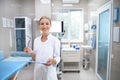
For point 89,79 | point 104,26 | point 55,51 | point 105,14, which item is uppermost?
point 105,14

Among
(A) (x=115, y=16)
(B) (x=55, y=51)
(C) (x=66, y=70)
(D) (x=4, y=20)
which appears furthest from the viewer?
(C) (x=66, y=70)

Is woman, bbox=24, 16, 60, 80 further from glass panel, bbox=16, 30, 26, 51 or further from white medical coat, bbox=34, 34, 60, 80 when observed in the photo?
glass panel, bbox=16, 30, 26, 51

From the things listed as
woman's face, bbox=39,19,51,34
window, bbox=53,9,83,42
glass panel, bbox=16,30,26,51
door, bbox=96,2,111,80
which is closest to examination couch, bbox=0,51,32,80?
woman's face, bbox=39,19,51,34

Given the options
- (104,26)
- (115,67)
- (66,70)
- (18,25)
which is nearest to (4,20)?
(18,25)

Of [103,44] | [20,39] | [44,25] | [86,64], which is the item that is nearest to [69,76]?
[86,64]

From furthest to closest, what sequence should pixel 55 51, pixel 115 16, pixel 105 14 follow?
1. pixel 105 14
2. pixel 115 16
3. pixel 55 51

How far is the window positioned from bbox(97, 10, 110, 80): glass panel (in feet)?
6.87

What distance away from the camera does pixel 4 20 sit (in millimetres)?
4434

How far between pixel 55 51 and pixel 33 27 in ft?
15.6

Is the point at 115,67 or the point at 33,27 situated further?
the point at 33,27

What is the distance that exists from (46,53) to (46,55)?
0.02m

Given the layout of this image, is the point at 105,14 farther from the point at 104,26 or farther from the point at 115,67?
the point at 115,67

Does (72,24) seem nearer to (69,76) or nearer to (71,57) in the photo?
(71,57)

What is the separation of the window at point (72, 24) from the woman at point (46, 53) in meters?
4.59
